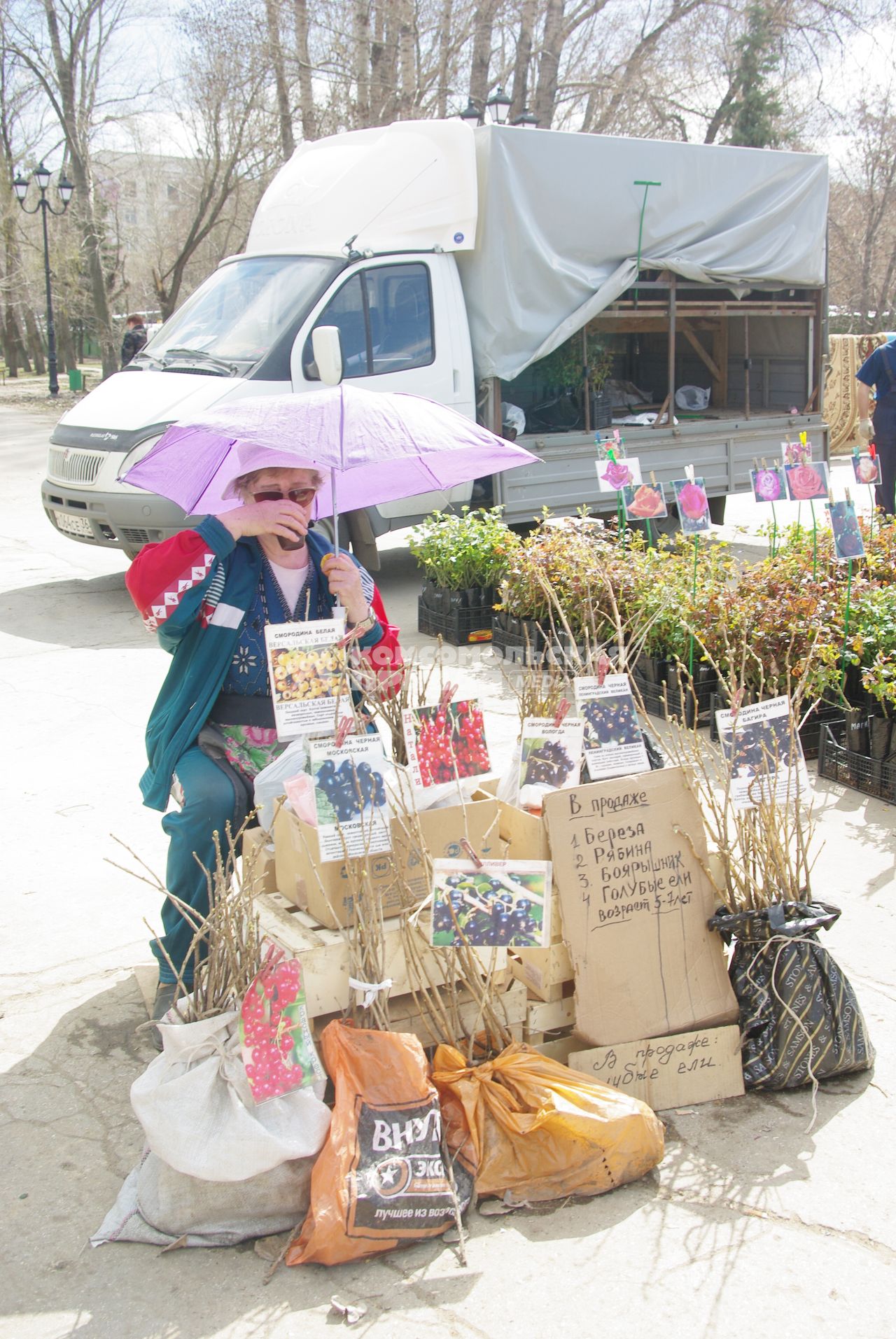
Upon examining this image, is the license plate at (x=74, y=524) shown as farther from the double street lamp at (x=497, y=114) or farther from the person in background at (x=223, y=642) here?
the person in background at (x=223, y=642)

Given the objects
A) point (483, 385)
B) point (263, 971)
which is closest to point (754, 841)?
point (263, 971)

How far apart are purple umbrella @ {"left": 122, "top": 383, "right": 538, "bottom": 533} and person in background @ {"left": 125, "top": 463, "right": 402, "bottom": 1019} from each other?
4.5 inches

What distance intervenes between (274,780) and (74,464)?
566 centimetres

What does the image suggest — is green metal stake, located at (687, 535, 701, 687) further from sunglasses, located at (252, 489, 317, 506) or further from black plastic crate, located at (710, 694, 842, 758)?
sunglasses, located at (252, 489, 317, 506)

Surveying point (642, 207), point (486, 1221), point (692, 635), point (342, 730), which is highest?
point (642, 207)

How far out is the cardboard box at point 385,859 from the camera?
2.86 meters

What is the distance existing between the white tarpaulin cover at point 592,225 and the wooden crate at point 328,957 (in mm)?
6558

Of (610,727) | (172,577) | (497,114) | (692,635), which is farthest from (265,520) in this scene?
(497,114)

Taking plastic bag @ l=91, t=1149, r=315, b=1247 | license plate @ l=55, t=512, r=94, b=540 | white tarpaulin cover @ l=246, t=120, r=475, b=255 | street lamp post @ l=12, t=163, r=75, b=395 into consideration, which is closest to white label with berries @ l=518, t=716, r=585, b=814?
plastic bag @ l=91, t=1149, r=315, b=1247

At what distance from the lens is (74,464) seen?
816 centimetres

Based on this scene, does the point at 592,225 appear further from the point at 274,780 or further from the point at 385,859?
the point at 385,859

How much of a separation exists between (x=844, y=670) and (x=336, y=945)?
328 centimetres

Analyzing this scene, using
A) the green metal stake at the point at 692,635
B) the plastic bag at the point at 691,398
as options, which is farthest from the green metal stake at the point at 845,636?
the plastic bag at the point at 691,398

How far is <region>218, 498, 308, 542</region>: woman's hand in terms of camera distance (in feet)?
10.3
